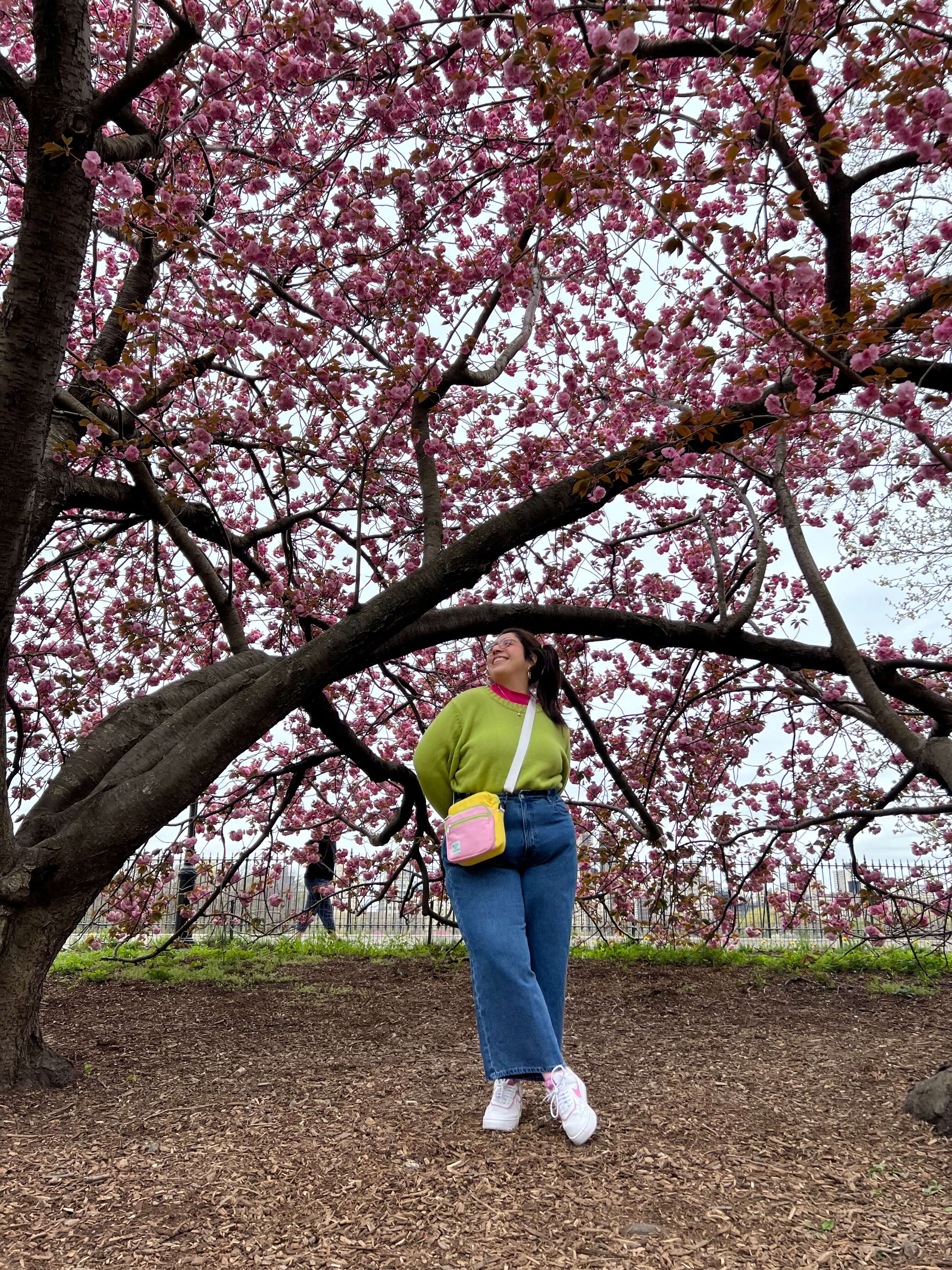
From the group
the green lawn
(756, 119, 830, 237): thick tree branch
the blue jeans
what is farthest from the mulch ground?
(756, 119, 830, 237): thick tree branch

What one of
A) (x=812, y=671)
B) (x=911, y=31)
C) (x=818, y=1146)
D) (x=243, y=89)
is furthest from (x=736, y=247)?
(x=812, y=671)

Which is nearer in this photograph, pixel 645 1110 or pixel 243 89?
pixel 645 1110

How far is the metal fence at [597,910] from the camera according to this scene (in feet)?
21.2

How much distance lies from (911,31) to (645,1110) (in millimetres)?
4184

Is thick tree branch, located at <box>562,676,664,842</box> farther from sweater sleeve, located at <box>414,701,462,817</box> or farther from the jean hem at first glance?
the jean hem

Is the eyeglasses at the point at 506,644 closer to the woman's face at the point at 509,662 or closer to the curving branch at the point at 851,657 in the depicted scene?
the woman's face at the point at 509,662

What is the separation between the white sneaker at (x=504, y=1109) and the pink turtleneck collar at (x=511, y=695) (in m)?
1.30

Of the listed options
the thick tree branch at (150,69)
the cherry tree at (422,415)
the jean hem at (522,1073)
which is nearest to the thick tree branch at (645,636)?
the cherry tree at (422,415)

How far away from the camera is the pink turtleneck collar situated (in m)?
3.26

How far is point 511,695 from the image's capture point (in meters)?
3.28

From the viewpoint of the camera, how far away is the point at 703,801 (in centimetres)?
720

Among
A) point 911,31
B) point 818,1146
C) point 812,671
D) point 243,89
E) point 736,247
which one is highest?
point 243,89

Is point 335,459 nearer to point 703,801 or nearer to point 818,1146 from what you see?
point 703,801

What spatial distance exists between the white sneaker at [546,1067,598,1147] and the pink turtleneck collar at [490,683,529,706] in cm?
125
